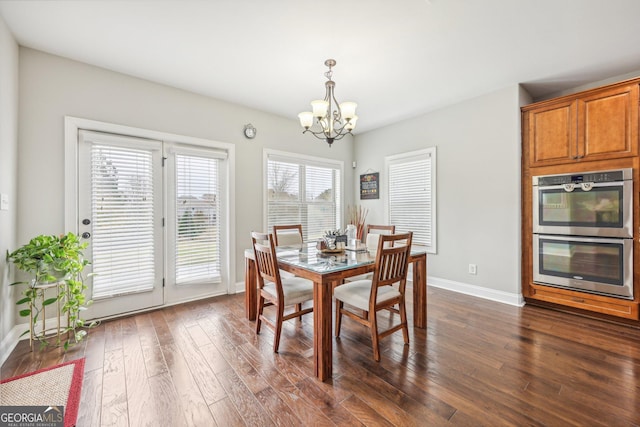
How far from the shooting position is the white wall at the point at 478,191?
329 centimetres

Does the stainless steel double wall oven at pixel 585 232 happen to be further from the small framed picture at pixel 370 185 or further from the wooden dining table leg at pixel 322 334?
the wooden dining table leg at pixel 322 334

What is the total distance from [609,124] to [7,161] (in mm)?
5683

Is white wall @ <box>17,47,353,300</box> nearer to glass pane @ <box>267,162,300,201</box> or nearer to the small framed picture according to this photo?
glass pane @ <box>267,162,300,201</box>

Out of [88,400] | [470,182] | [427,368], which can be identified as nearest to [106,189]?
[88,400]

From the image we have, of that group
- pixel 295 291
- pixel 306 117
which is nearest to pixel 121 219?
pixel 295 291

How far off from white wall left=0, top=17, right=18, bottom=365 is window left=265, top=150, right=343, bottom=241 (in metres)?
2.58

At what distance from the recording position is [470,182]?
12.1ft

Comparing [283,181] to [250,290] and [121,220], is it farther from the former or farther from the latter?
[121,220]

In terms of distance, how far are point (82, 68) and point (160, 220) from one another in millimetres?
1747

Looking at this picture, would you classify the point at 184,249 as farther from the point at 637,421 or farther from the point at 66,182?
the point at 637,421

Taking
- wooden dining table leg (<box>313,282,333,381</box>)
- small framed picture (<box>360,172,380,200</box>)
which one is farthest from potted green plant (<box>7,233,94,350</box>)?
small framed picture (<box>360,172,380,200</box>)

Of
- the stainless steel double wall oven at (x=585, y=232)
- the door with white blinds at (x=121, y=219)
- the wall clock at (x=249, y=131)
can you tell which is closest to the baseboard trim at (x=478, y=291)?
the stainless steel double wall oven at (x=585, y=232)

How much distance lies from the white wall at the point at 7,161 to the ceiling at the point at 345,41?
249 millimetres

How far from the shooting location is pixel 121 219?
293 centimetres
